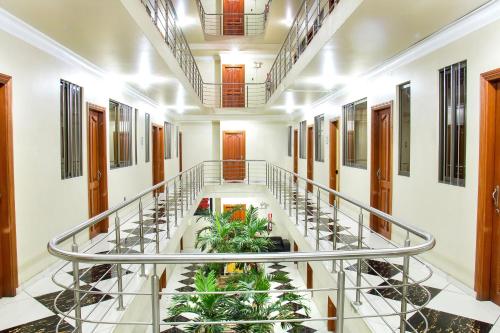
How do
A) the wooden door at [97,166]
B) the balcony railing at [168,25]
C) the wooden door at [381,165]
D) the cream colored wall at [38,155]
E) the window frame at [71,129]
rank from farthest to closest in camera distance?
the wooden door at [97,166]
the wooden door at [381,165]
the balcony railing at [168,25]
the window frame at [71,129]
the cream colored wall at [38,155]

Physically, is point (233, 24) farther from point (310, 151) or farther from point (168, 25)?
point (168, 25)

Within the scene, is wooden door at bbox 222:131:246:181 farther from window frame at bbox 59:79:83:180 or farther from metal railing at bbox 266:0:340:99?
window frame at bbox 59:79:83:180

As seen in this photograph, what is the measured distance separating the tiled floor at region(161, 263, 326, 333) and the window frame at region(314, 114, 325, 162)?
9.80 feet

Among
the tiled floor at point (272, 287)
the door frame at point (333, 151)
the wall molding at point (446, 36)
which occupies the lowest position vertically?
the tiled floor at point (272, 287)

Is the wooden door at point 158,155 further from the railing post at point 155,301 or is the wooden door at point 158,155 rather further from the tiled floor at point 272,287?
the railing post at point 155,301

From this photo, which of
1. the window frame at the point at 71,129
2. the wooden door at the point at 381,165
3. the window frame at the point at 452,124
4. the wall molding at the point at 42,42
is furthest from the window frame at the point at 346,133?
the window frame at the point at 71,129

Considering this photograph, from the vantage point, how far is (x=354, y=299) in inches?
118

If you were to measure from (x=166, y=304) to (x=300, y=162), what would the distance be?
600 cm

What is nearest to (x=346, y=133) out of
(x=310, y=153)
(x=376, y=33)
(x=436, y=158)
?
(x=436, y=158)

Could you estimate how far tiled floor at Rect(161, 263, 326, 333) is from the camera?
6.06 meters

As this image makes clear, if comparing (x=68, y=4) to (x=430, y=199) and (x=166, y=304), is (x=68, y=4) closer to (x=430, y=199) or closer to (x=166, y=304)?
(x=430, y=199)

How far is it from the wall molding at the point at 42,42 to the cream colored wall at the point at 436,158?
410 cm

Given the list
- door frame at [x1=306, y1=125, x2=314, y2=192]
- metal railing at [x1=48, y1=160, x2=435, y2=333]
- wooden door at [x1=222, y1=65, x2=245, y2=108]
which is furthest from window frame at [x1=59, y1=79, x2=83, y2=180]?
wooden door at [x1=222, y1=65, x2=245, y2=108]

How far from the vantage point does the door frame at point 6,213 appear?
3248mm
